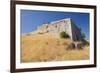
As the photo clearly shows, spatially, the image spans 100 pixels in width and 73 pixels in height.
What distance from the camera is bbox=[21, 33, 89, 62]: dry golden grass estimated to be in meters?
1.99

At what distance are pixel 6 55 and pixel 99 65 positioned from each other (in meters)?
1.11

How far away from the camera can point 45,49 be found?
2051 millimetres

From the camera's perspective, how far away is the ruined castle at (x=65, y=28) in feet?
6.74

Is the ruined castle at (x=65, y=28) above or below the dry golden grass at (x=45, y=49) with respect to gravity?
above

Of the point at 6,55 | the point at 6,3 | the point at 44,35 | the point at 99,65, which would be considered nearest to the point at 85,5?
the point at 44,35

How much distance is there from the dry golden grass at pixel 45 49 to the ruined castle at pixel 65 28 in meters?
0.06

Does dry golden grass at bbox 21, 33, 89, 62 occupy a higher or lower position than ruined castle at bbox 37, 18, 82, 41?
lower

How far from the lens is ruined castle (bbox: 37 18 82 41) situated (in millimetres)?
2055

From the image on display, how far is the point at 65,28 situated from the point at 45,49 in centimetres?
33

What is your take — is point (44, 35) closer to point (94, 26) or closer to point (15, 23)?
point (15, 23)

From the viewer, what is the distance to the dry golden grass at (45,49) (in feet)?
6.52

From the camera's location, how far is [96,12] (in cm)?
224

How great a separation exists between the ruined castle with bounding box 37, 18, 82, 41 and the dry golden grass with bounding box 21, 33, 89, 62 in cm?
6

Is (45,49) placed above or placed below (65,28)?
below
